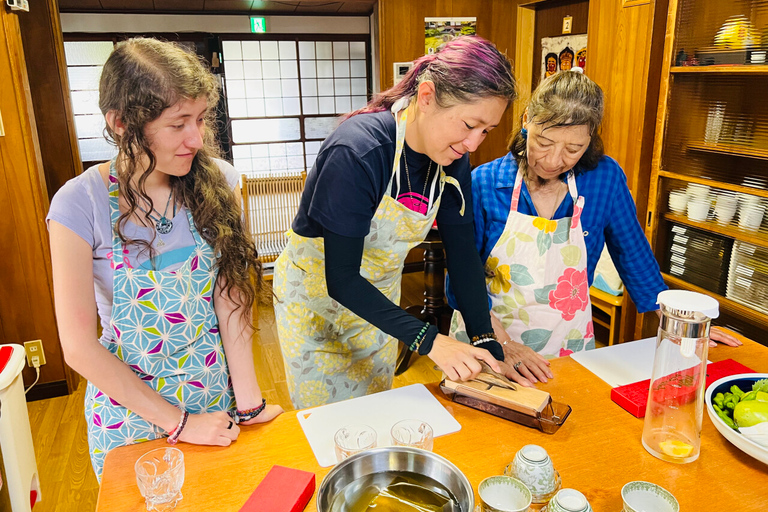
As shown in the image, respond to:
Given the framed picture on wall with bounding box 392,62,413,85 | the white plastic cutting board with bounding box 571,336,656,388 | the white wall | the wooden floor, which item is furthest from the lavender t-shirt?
the white wall

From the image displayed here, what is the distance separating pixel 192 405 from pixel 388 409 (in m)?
0.45

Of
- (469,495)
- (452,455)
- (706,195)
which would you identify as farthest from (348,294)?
(706,195)

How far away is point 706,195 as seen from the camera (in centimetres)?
266

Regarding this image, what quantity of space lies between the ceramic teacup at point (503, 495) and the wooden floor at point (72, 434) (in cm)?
180

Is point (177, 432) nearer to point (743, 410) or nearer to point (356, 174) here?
point (356, 174)

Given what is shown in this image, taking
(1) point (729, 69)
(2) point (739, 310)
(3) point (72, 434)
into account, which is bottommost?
(3) point (72, 434)

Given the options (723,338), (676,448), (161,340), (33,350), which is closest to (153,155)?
(161,340)

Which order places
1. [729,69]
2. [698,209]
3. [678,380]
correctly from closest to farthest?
[678,380], [729,69], [698,209]

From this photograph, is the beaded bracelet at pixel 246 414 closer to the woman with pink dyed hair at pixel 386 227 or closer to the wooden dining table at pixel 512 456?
the wooden dining table at pixel 512 456

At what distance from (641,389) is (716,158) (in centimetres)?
197

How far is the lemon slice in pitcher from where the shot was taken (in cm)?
104

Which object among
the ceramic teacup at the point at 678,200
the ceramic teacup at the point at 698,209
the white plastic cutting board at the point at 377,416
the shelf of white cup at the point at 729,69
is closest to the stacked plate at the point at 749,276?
the ceramic teacup at the point at 698,209

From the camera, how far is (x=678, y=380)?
41.0 inches

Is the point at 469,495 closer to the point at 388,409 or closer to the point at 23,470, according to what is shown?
the point at 388,409
